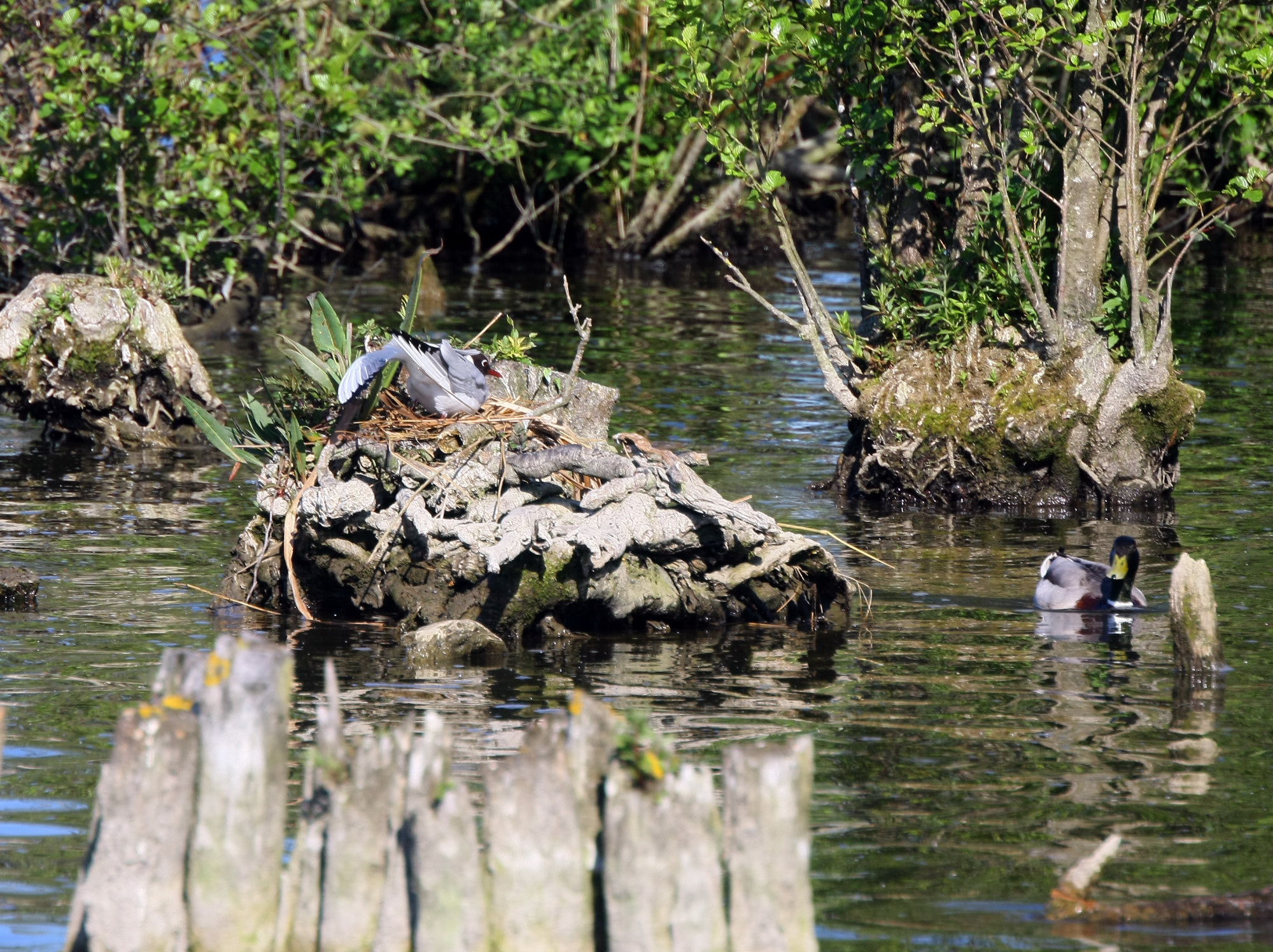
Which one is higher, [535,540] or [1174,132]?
[1174,132]

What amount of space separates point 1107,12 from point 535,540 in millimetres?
5895

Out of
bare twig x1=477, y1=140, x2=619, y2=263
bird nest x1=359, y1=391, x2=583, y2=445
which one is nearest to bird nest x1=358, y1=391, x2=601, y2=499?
bird nest x1=359, y1=391, x2=583, y2=445

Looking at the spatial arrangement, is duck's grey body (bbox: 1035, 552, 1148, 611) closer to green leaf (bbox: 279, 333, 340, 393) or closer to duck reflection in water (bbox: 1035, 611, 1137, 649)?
duck reflection in water (bbox: 1035, 611, 1137, 649)

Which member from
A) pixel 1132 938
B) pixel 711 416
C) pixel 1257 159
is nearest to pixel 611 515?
pixel 1132 938

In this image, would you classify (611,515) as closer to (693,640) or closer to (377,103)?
(693,640)

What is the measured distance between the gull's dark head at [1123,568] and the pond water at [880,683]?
21cm

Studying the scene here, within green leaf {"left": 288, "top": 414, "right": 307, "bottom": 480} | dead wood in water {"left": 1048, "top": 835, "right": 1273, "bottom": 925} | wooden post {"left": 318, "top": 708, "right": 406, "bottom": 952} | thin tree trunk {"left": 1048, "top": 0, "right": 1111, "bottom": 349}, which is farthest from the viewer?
thin tree trunk {"left": 1048, "top": 0, "right": 1111, "bottom": 349}

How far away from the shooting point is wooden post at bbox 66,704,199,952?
411cm

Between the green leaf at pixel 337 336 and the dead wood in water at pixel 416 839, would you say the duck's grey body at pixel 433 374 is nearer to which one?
the green leaf at pixel 337 336

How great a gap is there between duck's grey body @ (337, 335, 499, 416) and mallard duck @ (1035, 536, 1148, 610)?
344cm

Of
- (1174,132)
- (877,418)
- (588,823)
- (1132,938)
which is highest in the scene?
(1174,132)

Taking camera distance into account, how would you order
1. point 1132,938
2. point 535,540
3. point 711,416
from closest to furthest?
point 1132,938
point 535,540
point 711,416

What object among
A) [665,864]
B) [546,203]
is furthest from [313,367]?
[546,203]

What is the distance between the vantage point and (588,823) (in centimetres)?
412
